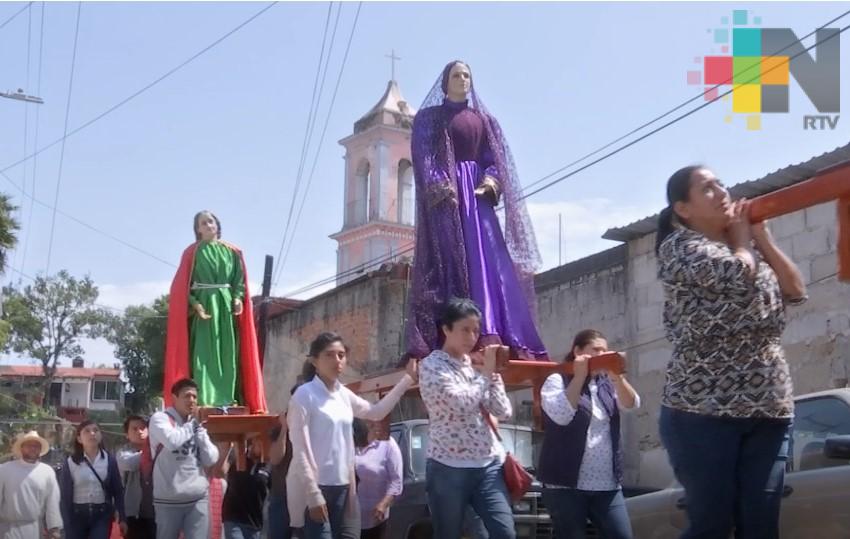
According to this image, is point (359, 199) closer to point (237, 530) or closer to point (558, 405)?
point (237, 530)

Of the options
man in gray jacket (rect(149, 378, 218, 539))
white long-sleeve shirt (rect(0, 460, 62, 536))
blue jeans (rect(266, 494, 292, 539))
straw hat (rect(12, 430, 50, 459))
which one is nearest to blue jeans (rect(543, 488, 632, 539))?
blue jeans (rect(266, 494, 292, 539))

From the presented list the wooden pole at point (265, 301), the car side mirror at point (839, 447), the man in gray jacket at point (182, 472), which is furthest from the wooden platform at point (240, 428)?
the wooden pole at point (265, 301)

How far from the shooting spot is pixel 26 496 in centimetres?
952

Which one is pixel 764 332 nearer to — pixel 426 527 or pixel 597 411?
pixel 597 411

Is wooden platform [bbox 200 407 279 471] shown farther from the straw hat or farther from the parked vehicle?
the parked vehicle

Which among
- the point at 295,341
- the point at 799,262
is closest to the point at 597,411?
the point at 799,262

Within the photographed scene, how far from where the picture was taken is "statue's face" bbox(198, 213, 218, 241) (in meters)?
8.66

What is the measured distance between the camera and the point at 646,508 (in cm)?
736

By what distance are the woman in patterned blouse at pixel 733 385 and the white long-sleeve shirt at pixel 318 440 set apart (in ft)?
8.17

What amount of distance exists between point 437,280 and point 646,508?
207 centimetres

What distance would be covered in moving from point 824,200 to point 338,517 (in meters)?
3.28

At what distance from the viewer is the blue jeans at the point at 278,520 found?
678 centimetres

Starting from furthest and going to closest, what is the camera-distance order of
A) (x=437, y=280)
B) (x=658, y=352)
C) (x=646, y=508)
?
(x=658, y=352)
(x=646, y=508)
(x=437, y=280)

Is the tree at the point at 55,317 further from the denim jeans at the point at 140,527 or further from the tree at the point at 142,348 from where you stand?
the denim jeans at the point at 140,527
